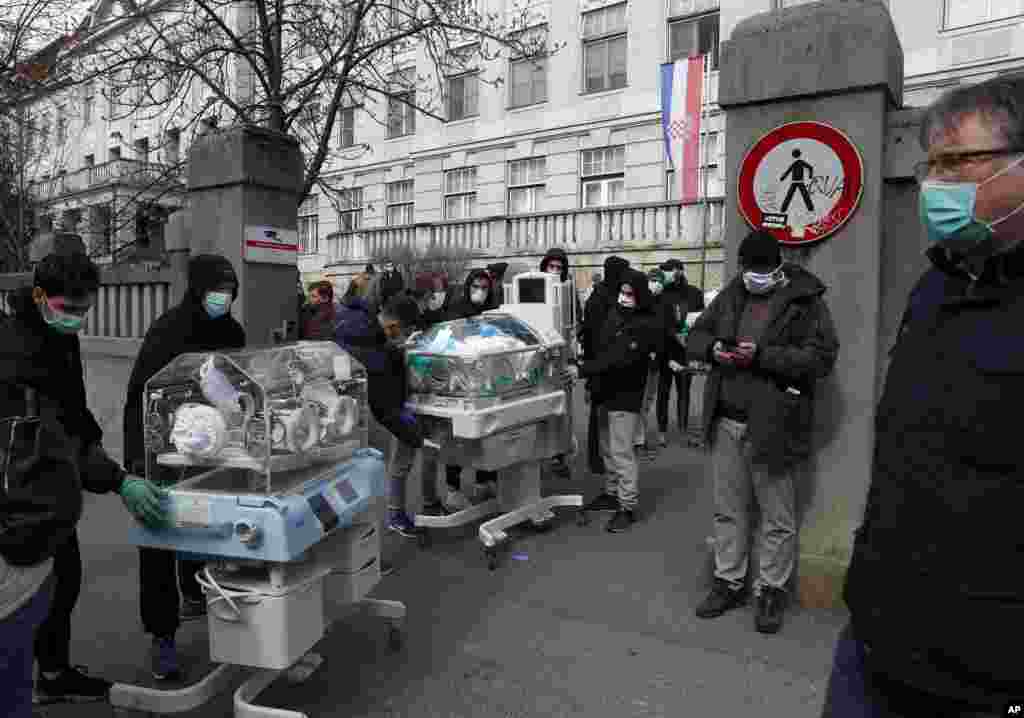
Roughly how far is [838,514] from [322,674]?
2.96 m

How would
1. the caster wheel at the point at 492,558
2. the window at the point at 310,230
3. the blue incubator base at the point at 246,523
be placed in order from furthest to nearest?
the window at the point at 310,230
the caster wheel at the point at 492,558
the blue incubator base at the point at 246,523

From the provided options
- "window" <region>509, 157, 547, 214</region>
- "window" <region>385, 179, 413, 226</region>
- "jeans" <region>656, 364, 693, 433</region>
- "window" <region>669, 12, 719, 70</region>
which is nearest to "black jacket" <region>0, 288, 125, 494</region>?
"jeans" <region>656, 364, 693, 433</region>

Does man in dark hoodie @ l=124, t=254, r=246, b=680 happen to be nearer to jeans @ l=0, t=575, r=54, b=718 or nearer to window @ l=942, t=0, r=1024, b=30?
jeans @ l=0, t=575, r=54, b=718

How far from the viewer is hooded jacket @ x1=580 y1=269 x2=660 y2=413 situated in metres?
5.75

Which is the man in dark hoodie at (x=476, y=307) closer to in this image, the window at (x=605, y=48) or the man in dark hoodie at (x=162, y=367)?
the man in dark hoodie at (x=162, y=367)

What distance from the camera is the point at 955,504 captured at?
1.59m

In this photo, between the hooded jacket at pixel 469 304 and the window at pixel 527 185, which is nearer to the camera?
the hooded jacket at pixel 469 304

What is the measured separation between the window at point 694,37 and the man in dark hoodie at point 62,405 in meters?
19.1

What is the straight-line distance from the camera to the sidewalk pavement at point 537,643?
3520 millimetres

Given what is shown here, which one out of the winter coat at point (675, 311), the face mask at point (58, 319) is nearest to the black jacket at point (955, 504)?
the face mask at point (58, 319)

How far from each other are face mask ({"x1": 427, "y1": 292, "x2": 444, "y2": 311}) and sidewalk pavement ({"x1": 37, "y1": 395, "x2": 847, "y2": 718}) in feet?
7.78

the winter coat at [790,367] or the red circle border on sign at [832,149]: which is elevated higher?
the red circle border on sign at [832,149]

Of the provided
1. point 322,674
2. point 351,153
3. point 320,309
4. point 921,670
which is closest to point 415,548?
point 322,674

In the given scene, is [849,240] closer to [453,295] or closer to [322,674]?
[322,674]
